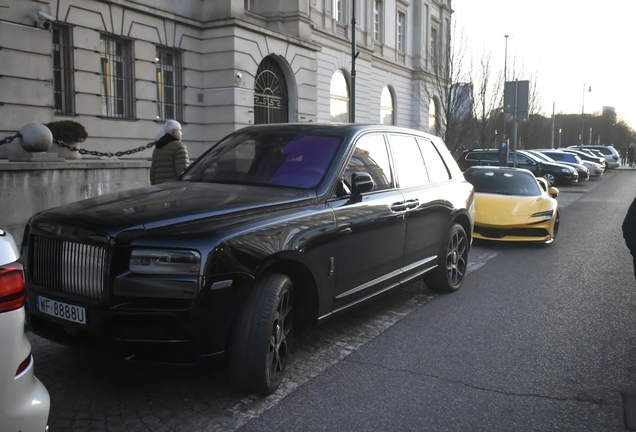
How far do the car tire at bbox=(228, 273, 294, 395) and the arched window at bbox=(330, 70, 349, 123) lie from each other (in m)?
26.4

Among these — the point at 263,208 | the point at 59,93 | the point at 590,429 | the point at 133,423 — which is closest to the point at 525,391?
the point at 590,429

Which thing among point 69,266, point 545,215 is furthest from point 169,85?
point 69,266

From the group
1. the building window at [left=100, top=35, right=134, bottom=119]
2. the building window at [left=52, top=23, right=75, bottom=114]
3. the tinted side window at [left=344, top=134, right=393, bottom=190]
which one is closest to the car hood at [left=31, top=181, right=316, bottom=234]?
the tinted side window at [left=344, top=134, right=393, bottom=190]

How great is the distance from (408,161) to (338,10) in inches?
1048

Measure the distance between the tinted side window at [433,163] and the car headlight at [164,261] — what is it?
360cm

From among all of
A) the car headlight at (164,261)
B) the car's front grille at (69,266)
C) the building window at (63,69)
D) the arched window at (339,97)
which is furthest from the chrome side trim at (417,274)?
the arched window at (339,97)

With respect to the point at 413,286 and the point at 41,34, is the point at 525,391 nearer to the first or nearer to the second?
the point at 413,286

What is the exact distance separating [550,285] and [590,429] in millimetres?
4030

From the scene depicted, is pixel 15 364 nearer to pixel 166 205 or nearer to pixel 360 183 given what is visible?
pixel 166 205

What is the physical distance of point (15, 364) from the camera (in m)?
2.41

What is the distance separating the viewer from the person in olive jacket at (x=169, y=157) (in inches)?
294

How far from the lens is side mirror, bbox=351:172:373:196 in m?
4.72

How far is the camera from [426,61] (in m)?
39.7

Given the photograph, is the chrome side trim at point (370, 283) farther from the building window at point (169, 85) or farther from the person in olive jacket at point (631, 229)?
the building window at point (169, 85)
